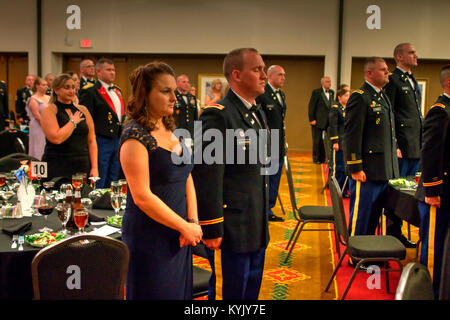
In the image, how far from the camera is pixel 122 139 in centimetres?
220

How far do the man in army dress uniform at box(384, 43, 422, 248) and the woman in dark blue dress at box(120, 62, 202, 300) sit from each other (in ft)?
9.67

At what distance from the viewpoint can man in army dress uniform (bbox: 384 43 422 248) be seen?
4.68 m

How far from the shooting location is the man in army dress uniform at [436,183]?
3.08m

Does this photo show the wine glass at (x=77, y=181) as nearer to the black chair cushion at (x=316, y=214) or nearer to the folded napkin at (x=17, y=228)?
the folded napkin at (x=17, y=228)

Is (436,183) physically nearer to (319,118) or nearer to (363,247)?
(363,247)

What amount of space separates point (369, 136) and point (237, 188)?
1.97m

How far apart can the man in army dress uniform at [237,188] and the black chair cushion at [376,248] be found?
38.0 inches

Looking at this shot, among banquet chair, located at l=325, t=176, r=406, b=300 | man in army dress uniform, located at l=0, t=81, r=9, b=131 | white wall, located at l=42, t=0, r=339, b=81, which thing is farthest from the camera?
white wall, located at l=42, t=0, r=339, b=81

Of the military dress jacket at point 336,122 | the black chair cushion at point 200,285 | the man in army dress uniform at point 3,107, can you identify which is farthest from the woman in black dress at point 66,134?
the man in army dress uniform at point 3,107

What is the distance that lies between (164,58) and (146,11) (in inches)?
48.6

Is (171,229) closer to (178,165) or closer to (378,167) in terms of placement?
(178,165)

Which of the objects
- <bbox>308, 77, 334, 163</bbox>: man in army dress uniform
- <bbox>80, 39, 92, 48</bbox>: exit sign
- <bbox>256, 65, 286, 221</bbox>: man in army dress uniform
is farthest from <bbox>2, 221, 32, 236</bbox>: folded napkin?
<bbox>80, 39, 92, 48</bbox>: exit sign

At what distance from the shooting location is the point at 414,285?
1.54 metres

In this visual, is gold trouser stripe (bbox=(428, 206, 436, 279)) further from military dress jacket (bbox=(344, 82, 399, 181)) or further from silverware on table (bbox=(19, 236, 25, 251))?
silverware on table (bbox=(19, 236, 25, 251))
